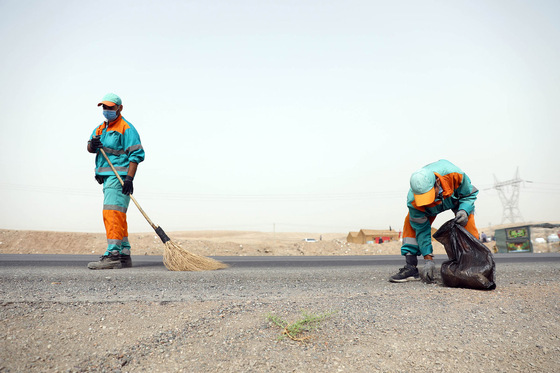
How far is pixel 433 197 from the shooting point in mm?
3832

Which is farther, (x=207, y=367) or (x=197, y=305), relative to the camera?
(x=197, y=305)

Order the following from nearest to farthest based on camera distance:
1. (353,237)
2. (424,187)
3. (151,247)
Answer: (424,187) < (151,247) < (353,237)

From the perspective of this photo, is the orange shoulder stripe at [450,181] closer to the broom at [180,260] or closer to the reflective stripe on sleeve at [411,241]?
the reflective stripe on sleeve at [411,241]

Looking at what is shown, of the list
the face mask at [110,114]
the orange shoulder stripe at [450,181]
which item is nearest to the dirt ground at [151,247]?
the face mask at [110,114]

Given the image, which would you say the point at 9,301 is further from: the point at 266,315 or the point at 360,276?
the point at 360,276

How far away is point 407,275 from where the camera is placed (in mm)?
4453

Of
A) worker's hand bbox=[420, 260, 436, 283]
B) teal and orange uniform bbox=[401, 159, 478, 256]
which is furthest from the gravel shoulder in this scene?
teal and orange uniform bbox=[401, 159, 478, 256]

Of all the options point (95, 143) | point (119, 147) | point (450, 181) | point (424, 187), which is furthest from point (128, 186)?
point (450, 181)

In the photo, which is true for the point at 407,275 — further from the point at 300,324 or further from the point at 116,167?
the point at 116,167

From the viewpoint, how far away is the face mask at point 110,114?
579 centimetres

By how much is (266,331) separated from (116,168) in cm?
444

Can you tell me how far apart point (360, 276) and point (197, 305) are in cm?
277

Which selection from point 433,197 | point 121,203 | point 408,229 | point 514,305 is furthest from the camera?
point 121,203

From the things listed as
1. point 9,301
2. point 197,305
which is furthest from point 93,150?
point 197,305
